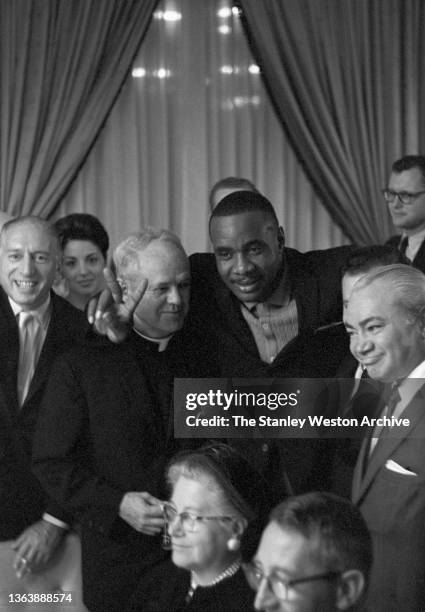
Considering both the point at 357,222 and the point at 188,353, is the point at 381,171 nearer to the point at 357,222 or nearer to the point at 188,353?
the point at 357,222

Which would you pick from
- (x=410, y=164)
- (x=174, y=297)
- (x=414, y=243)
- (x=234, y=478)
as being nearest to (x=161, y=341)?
(x=174, y=297)

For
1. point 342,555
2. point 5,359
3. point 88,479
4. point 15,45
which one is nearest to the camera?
point 342,555

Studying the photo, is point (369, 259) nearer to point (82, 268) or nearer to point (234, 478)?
point (234, 478)

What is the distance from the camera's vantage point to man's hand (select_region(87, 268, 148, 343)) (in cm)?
153

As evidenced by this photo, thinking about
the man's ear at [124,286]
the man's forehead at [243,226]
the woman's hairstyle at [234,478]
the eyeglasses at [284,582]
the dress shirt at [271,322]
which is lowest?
the eyeglasses at [284,582]

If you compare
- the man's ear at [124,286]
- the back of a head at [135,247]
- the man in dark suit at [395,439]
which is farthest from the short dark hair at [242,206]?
the man in dark suit at [395,439]

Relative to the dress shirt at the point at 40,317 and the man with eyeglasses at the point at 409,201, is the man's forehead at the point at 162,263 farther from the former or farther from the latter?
the man with eyeglasses at the point at 409,201

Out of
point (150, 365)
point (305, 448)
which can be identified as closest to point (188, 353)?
point (150, 365)

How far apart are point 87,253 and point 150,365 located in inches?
31.9

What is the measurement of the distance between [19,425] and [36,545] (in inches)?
8.8

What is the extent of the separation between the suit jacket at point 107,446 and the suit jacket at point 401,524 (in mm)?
374

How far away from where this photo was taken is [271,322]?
1.70 metres

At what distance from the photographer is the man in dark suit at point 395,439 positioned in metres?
1.37

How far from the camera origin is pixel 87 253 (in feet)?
7.71
